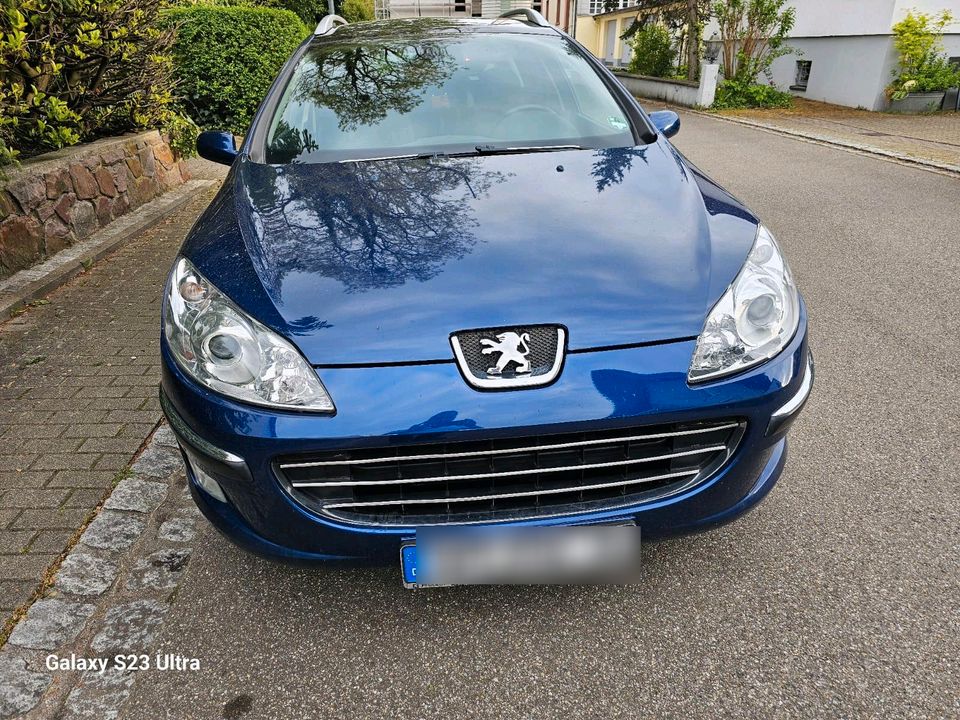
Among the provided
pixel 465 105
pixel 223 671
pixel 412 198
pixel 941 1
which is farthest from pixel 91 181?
pixel 941 1

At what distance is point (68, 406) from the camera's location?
315 centimetres

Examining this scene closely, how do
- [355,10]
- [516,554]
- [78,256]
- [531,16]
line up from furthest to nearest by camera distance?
1. [355,10]
2. [78,256]
3. [531,16]
4. [516,554]

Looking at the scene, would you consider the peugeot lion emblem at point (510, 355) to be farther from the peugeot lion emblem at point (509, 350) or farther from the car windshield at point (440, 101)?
the car windshield at point (440, 101)

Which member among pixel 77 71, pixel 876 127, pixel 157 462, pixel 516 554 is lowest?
pixel 876 127

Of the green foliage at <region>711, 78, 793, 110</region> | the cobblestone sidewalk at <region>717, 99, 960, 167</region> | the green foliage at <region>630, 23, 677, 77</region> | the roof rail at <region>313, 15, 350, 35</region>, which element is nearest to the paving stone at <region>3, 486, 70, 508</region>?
the roof rail at <region>313, 15, 350, 35</region>

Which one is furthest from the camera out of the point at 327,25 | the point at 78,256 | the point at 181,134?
the point at 181,134

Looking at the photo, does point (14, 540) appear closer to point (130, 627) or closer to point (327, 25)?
point (130, 627)

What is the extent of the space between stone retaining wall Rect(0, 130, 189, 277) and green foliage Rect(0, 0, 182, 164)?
0.16 metres

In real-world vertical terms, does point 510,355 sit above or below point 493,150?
below

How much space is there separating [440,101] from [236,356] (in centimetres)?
162

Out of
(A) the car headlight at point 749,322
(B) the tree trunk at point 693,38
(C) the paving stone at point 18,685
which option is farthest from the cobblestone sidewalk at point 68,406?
(B) the tree trunk at point 693,38

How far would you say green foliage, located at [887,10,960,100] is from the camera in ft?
40.7

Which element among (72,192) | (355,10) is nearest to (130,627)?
(72,192)

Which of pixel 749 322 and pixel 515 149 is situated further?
pixel 515 149
